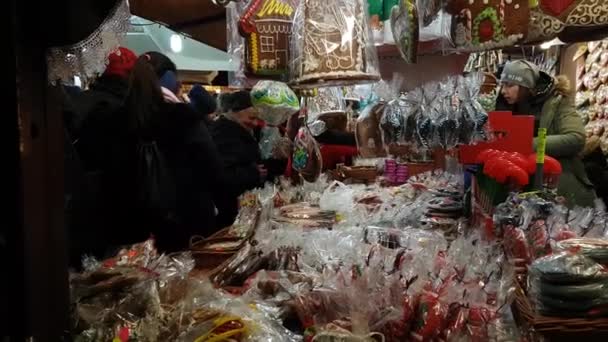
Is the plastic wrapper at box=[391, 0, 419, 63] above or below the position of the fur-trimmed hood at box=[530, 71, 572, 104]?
above

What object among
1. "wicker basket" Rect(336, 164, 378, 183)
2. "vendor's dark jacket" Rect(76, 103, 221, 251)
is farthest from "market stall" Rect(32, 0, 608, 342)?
"wicker basket" Rect(336, 164, 378, 183)

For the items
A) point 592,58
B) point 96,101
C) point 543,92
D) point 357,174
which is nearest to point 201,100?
point 96,101

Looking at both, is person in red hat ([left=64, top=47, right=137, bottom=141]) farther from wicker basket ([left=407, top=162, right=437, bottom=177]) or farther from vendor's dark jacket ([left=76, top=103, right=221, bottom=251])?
wicker basket ([left=407, top=162, right=437, bottom=177])

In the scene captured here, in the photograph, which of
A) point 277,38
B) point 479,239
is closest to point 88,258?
Result: point 277,38

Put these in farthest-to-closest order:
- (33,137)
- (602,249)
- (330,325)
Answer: (330,325), (602,249), (33,137)

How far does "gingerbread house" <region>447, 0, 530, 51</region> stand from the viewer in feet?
5.59

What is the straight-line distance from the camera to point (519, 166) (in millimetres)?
1874

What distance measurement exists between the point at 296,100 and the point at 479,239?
4.42 feet

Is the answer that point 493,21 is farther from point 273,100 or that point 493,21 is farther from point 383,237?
point 273,100

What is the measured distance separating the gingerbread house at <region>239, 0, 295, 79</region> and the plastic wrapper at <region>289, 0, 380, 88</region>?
0.13 m

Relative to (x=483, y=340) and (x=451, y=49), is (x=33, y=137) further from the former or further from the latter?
(x=451, y=49)

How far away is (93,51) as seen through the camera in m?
1.21

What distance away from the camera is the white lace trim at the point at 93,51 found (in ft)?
3.49

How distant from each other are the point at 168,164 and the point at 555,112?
2234mm
